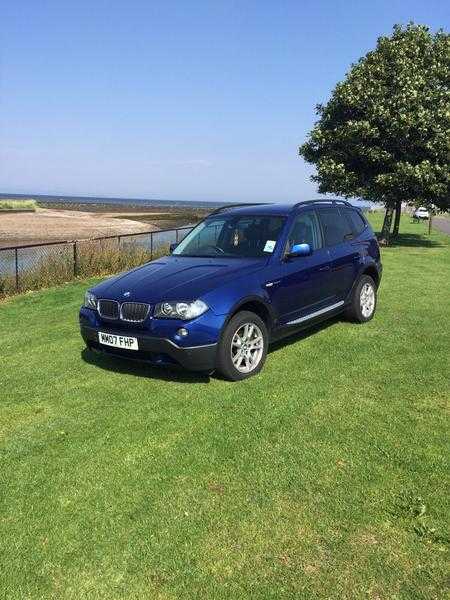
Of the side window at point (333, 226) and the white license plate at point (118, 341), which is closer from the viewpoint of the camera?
the white license plate at point (118, 341)

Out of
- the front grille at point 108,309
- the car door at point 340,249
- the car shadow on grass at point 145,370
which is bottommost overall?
the car shadow on grass at point 145,370

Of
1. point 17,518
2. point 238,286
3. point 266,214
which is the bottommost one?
point 17,518

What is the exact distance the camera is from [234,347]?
5539 millimetres

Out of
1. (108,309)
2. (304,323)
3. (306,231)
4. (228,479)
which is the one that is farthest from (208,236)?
(228,479)

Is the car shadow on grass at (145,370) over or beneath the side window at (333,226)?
beneath

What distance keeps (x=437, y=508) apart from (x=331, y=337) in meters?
4.00

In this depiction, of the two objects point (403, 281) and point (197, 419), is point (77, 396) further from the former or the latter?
point (403, 281)

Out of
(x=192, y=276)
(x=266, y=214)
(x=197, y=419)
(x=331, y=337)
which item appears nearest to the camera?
(x=197, y=419)

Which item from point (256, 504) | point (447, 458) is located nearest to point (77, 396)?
point (256, 504)

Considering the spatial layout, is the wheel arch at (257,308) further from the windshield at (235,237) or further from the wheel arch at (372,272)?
the wheel arch at (372,272)

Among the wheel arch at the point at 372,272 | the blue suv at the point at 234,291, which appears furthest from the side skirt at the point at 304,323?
the wheel arch at the point at 372,272

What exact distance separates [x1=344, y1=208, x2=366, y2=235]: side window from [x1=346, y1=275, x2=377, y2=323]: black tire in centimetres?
71

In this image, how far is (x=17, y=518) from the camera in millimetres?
3273

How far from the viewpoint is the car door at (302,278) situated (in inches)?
238
